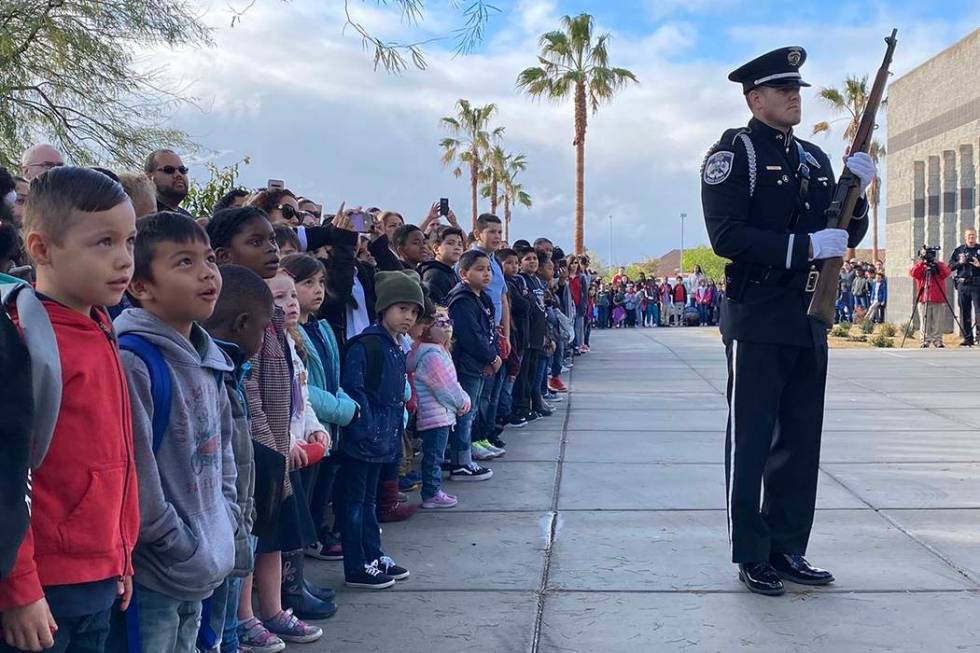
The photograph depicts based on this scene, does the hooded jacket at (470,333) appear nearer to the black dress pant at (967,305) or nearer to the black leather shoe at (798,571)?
the black leather shoe at (798,571)

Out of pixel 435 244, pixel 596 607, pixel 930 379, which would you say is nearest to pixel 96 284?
pixel 596 607

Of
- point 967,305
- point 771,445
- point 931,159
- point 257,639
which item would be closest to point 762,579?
point 771,445

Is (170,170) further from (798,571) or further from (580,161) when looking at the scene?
(580,161)

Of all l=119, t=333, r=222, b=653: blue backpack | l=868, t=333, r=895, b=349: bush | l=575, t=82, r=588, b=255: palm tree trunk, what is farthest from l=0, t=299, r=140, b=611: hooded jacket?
l=575, t=82, r=588, b=255: palm tree trunk

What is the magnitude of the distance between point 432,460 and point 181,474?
383 cm

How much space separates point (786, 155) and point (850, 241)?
514 mm

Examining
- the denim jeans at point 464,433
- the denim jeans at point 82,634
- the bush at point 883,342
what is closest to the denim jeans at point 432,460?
the denim jeans at point 464,433

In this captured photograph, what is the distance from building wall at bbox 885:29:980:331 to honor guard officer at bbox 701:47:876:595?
20.2 metres

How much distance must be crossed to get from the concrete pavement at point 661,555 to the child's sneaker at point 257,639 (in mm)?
101

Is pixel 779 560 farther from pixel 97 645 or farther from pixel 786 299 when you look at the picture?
pixel 97 645

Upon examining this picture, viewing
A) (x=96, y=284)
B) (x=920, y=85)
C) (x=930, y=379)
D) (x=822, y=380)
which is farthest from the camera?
(x=920, y=85)

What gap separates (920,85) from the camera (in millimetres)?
25969

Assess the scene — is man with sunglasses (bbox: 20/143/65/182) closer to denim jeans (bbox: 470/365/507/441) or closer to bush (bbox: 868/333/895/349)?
denim jeans (bbox: 470/365/507/441)

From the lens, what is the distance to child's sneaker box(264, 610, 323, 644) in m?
4.12
